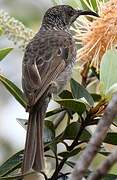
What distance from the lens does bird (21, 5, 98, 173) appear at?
7.19 ft

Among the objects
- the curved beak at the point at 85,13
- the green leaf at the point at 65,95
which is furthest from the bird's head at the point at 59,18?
the green leaf at the point at 65,95

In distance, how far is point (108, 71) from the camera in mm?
2014

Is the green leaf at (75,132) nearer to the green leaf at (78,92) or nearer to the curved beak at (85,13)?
the green leaf at (78,92)

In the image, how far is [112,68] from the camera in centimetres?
203

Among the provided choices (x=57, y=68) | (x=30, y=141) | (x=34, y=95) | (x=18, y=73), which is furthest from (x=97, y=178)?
(x=18, y=73)

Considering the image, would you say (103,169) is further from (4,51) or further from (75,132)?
(4,51)

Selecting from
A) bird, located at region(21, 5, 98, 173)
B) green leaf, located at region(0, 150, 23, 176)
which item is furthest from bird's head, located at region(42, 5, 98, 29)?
green leaf, located at region(0, 150, 23, 176)

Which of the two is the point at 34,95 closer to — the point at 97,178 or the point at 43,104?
the point at 43,104

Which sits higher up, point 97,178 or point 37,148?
point 97,178

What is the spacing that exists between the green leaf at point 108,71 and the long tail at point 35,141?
36cm

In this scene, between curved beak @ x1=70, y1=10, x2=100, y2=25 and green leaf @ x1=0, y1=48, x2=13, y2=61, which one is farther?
curved beak @ x1=70, y1=10, x2=100, y2=25

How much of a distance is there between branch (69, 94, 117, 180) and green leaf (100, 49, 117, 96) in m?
0.83

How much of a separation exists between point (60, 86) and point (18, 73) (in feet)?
7.35

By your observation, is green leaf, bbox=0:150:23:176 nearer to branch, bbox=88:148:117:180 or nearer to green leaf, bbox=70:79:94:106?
green leaf, bbox=70:79:94:106
